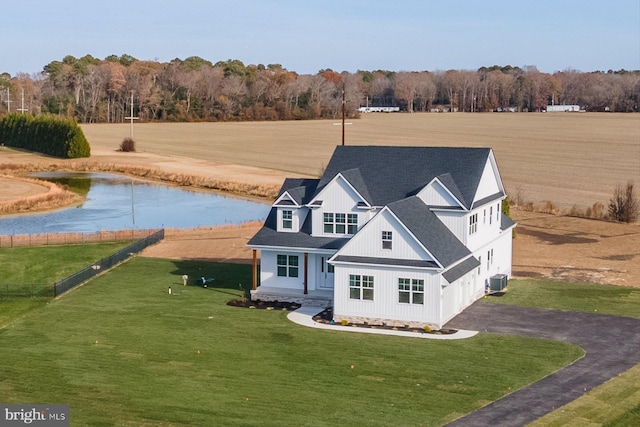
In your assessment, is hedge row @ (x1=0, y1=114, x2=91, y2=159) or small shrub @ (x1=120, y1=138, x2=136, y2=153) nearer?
hedge row @ (x1=0, y1=114, x2=91, y2=159)

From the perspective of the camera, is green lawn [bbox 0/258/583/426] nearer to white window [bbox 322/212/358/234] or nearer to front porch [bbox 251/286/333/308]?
front porch [bbox 251/286/333/308]

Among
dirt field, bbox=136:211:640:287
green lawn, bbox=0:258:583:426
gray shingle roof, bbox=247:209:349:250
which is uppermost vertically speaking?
gray shingle roof, bbox=247:209:349:250

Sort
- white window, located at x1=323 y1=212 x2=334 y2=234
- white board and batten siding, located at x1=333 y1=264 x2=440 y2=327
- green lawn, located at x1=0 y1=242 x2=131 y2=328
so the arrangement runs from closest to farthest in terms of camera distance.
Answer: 1. white board and batten siding, located at x1=333 y1=264 x2=440 y2=327
2. white window, located at x1=323 y1=212 x2=334 y2=234
3. green lawn, located at x1=0 y1=242 x2=131 y2=328

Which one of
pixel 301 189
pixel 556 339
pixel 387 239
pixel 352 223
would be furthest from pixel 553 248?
pixel 387 239

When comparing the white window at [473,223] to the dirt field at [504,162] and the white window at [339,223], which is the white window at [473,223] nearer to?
the white window at [339,223]

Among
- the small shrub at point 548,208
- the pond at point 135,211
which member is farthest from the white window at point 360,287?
the small shrub at point 548,208

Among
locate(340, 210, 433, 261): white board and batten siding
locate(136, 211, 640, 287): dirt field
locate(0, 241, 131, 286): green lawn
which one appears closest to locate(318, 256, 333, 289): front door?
locate(340, 210, 433, 261): white board and batten siding

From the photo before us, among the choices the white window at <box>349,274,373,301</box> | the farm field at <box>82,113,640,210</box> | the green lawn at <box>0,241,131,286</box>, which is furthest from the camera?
the farm field at <box>82,113,640,210</box>

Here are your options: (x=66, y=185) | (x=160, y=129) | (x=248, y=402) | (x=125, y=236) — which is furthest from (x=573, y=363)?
(x=160, y=129)
